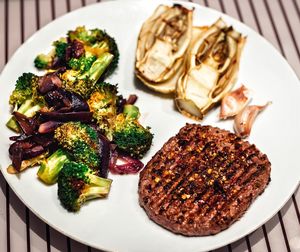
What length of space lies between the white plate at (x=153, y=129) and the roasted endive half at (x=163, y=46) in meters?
0.11

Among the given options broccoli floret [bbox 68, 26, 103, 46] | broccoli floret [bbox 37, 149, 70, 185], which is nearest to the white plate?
broccoli floret [bbox 37, 149, 70, 185]

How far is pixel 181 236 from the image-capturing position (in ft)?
11.2

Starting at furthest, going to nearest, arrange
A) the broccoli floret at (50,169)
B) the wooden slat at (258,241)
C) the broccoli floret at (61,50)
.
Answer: the broccoli floret at (61,50), the wooden slat at (258,241), the broccoli floret at (50,169)

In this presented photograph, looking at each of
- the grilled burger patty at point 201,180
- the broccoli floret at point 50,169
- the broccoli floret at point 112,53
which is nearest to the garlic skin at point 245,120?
the grilled burger patty at point 201,180

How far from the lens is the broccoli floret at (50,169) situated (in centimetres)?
358

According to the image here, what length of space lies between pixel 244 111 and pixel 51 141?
4.50 feet

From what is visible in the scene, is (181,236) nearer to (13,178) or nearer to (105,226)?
(105,226)

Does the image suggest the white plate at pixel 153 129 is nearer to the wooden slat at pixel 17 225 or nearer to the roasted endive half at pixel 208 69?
the roasted endive half at pixel 208 69

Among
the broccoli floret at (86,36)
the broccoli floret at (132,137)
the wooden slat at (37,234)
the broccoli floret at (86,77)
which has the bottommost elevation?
the wooden slat at (37,234)

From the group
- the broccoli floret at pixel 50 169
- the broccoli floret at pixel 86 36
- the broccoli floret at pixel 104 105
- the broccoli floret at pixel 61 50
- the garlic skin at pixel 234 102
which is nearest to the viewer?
the broccoli floret at pixel 50 169

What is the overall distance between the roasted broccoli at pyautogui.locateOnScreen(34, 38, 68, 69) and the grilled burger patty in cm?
108

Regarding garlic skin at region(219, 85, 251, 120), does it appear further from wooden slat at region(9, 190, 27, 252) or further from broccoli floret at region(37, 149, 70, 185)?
wooden slat at region(9, 190, 27, 252)

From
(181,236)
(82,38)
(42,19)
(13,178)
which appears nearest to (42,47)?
(82,38)

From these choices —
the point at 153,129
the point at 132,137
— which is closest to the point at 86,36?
the point at 153,129
